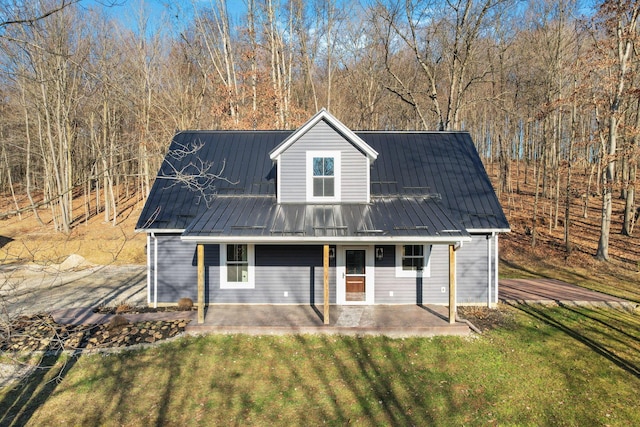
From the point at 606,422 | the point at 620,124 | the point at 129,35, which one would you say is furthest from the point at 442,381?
the point at 129,35

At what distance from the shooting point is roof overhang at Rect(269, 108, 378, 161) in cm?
1223

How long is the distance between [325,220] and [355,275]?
214 centimetres

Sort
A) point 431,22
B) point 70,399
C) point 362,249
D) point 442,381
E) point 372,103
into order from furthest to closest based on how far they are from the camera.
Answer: point 372,103
point 431,22
point 362,249
point 442,381
point 70,399

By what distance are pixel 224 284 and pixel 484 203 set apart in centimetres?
881

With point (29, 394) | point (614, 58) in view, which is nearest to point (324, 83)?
point (614, 58)

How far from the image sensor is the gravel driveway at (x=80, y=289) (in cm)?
1284

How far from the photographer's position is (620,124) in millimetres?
19031

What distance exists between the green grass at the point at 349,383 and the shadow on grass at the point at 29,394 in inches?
1.1

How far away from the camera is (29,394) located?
7.67 meters

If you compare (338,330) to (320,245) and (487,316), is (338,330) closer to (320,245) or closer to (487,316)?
(320,245)

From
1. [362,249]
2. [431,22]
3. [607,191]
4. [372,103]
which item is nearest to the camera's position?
[362,249]

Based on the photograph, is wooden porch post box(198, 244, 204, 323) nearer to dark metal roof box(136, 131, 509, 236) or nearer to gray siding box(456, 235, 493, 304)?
dark metal roof box(136, 131, 509, 236)

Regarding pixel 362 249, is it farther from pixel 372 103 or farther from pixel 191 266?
pixel 372 103

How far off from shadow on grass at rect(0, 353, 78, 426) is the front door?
24.3ft
